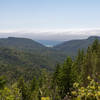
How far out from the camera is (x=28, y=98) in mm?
51188

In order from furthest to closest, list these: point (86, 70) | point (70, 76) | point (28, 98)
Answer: point (28, 98)
point (86, 70)
point (70, 76)

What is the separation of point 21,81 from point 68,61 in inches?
1120

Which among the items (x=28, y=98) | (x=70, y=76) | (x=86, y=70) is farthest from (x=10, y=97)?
(x=28, y=98)

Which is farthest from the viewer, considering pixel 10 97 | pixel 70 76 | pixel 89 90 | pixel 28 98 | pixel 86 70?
pixel 28 98

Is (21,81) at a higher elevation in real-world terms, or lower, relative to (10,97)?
lower

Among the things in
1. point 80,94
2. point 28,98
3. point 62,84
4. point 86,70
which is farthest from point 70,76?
point 28,98

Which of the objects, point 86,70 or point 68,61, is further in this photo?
point 86,70

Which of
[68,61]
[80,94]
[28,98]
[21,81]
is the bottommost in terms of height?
[28,98]

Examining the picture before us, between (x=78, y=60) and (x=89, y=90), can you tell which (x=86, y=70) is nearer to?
(x=78, y=60)

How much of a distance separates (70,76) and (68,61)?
3.09m

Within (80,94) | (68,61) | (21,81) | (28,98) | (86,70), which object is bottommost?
(28,98)

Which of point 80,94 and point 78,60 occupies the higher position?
point 80,94

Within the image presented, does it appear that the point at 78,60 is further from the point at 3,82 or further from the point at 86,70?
the point at 3,82

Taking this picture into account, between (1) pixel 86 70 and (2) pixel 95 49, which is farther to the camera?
(2) pixel 95 49
